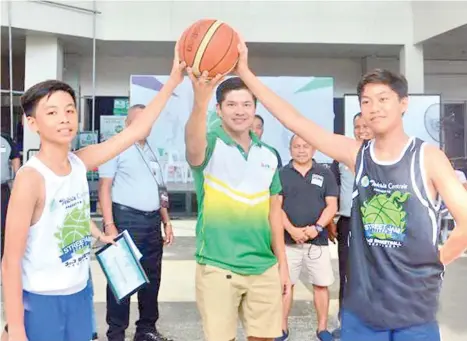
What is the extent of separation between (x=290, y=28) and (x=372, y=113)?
11.2 metres

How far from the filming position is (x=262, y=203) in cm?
275

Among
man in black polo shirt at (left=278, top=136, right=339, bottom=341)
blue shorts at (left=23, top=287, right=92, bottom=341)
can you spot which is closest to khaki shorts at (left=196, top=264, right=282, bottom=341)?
blue shorts at (left=23, top=287, right=92, bottom=341)

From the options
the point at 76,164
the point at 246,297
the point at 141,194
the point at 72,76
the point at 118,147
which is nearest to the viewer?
the point at 76,164

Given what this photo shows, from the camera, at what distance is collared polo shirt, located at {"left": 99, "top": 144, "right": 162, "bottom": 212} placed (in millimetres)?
3980

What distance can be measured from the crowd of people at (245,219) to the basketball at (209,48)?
0.05 metres

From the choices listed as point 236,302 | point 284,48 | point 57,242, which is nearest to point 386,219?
point 236,302

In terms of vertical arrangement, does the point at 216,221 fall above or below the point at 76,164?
below

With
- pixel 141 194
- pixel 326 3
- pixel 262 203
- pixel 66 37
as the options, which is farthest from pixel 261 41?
pixel 262 203

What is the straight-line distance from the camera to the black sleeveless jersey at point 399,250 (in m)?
2.07

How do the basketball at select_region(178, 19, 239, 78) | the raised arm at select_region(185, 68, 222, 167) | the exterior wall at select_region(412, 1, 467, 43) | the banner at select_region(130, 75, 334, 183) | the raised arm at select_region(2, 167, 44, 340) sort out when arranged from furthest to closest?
the exterior wall at select_region(412, 1, 467, 43), the banner at select_region(130, 75, 334, 183), the basketball at select_region(178, 19, 239, 78), the raised arm at select_region(185, 68, 222, 167), the raised arm at select_region(2, 167, 44, 340)

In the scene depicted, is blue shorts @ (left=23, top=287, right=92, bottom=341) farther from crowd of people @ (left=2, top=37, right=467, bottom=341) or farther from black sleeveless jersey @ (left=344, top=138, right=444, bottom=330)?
black sleeveless jersey @ (left=344, top=138, right=444, bottom=330)

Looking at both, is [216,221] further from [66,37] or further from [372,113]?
[66,37]

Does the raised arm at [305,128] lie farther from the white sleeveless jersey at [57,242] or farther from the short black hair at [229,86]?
the white sleeveless jersey at [57,242]

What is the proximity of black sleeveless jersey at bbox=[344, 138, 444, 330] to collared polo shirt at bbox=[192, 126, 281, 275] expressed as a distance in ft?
2.21
